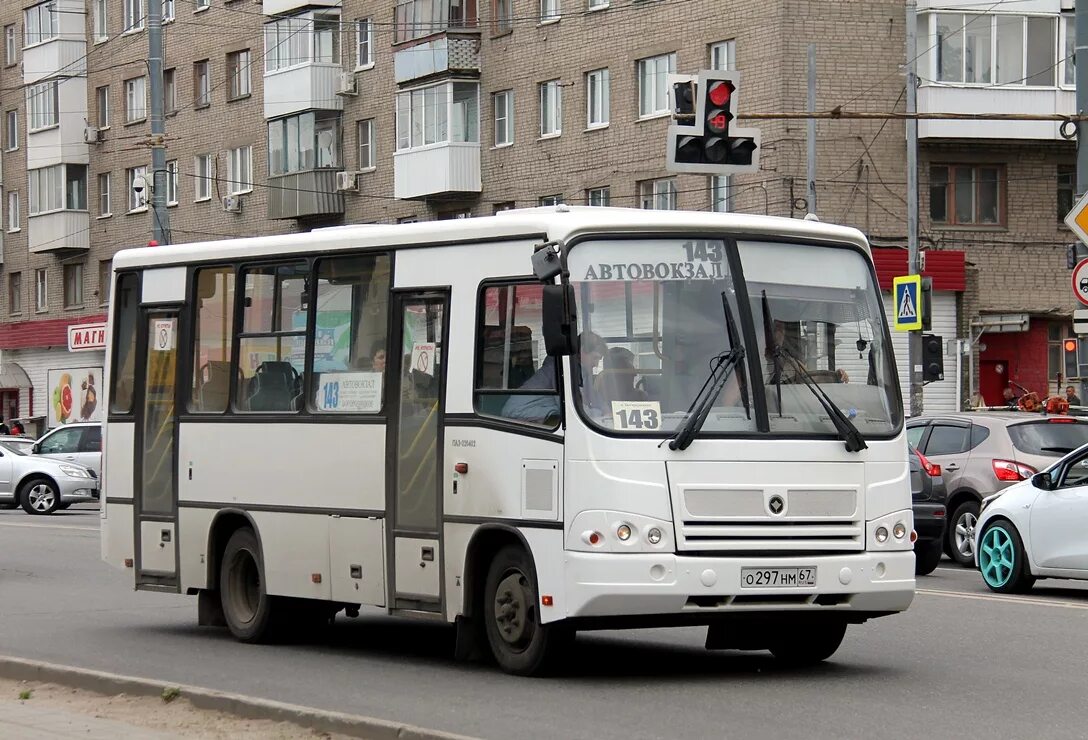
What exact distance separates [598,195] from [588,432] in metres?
33.7

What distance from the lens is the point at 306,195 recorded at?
2041 inches

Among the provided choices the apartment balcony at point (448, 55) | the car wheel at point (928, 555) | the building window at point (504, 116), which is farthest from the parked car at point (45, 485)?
the car wheel at point (928, 555)

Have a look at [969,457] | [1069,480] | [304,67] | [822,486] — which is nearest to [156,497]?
[822,486]

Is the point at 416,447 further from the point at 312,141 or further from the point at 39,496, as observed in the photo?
the point at 312,141

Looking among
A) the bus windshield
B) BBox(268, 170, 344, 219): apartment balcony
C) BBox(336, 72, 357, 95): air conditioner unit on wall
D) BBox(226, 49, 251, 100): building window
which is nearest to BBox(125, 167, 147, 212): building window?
BBox(226, 49, 251, 100): building window

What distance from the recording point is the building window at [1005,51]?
41.1 m

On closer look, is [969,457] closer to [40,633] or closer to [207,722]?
[40,633]

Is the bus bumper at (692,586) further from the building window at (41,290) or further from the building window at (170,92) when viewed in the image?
the building window at (41,290)

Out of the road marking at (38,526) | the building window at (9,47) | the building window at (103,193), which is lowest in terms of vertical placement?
the road marking at (38,526)

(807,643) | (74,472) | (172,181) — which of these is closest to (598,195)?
(74,472)

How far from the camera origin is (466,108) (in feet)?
156

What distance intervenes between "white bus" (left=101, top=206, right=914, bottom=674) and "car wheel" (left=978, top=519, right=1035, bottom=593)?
5.64 metres

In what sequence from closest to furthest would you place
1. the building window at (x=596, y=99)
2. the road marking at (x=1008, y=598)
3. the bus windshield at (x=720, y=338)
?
the bus windshield at (x=720, y=338)
the road marking at (x=1008, y=598)
the building window at (x=596, y=99)

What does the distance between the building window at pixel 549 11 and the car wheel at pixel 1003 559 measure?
1150 inches
